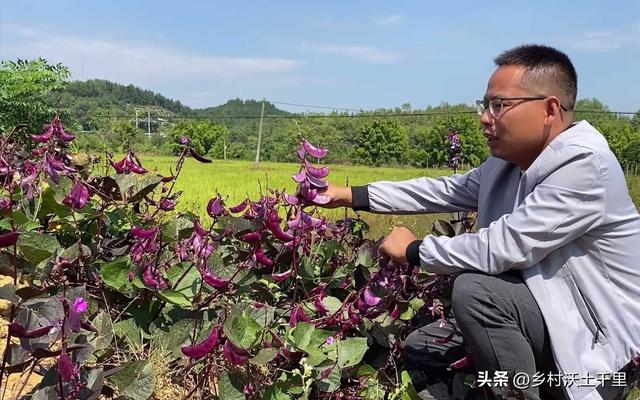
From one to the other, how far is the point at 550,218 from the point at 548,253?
130 millimetres

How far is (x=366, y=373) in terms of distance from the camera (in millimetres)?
2209

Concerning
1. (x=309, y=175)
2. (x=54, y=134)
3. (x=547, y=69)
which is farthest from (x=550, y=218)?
(x=54, y=134)

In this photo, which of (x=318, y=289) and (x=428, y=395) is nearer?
(x=428, y=395)

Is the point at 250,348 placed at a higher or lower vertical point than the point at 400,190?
lower

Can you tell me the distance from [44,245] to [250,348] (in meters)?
0.64

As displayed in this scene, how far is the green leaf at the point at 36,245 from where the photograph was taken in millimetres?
1802

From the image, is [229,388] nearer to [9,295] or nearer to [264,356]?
[264,356]

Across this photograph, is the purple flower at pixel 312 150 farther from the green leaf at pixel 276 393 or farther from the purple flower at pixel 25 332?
the purple flower at pixel 25 332

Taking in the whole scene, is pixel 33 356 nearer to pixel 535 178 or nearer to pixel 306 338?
pixel 306 338

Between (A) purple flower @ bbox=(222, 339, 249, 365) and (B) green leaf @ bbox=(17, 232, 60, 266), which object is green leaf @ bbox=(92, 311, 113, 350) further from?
(A) purple flower @ bbox=(222, 339, 249, 365)

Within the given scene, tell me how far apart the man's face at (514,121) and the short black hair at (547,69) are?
3 cm

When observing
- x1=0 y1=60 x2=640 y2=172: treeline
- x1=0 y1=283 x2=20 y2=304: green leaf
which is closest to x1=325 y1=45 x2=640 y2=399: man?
x1=0 y1=283 x2=20 y2=304: green leaf

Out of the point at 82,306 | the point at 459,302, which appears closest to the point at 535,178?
the point at 459,302

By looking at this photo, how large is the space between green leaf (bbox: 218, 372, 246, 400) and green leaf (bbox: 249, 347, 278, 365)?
0.12 m
